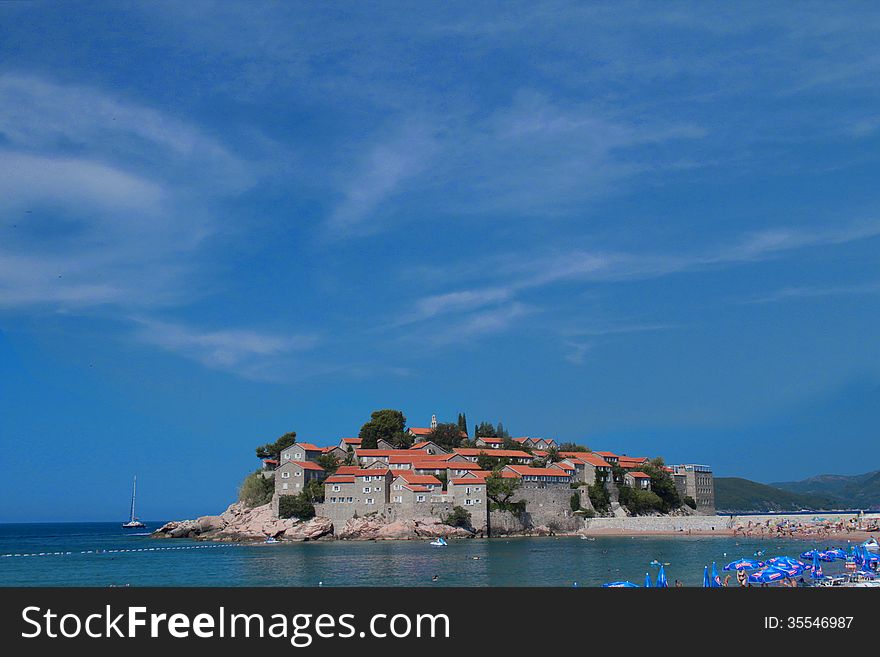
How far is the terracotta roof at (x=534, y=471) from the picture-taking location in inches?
3260

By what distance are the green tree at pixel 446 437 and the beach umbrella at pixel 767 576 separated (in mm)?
61182

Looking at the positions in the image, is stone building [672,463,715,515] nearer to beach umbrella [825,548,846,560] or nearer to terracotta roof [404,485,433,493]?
terracotta roof [404,485,433,493]

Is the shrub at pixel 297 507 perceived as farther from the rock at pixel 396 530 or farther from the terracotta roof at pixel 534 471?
the terracotta roof at pixel 534 471

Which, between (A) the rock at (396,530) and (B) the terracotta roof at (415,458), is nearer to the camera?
(A) the rock at (396,530)

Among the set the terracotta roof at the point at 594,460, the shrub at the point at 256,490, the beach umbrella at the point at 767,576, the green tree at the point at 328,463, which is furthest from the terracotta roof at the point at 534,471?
the beach umbrella at the point at 767,576

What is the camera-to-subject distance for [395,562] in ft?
173

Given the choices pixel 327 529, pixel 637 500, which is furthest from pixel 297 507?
pixel 637 500

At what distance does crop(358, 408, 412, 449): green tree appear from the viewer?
9619cm

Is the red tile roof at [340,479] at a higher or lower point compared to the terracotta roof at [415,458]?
lower

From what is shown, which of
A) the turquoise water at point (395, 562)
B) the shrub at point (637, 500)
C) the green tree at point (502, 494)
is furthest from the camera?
the shrub at point (637, 500)

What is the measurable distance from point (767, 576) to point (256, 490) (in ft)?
197
